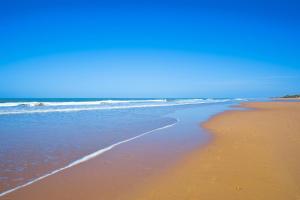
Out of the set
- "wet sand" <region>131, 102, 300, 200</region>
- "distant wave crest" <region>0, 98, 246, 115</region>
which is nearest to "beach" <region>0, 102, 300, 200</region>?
"wet sand" <region>131, 102, 300, 200</region>

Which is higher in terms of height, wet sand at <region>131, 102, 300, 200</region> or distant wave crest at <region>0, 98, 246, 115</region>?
distant wave crest at <region>0, 98, 246, 115</region>

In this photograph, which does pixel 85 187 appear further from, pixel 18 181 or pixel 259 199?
pixel 259 199

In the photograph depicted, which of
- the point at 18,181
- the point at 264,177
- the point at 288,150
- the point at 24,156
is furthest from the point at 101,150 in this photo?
the point at 288,150

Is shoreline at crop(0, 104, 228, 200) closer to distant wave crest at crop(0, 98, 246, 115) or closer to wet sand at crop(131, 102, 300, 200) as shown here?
wet sand at crop(131, 102, 300, 200)

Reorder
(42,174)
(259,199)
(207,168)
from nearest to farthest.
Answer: (259,199)
(42,174)
(207,168)

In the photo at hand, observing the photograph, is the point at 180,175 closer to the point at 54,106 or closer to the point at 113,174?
the point at 113,174

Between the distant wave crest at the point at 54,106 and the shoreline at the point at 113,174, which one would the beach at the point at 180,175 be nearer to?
the shoreline at the point at 113,174

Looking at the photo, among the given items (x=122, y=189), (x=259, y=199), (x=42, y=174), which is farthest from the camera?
(x=42, y=174)

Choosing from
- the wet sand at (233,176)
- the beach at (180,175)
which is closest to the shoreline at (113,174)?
the beach at (180,175)

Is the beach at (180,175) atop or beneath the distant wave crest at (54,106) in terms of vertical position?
beneath

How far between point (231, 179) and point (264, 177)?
624 mm

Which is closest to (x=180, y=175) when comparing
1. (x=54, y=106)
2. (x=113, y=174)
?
(x=113, y=174)

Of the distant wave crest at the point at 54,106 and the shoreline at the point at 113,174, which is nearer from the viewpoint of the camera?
the shoreline at the point at 113,174

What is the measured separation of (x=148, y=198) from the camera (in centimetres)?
364
